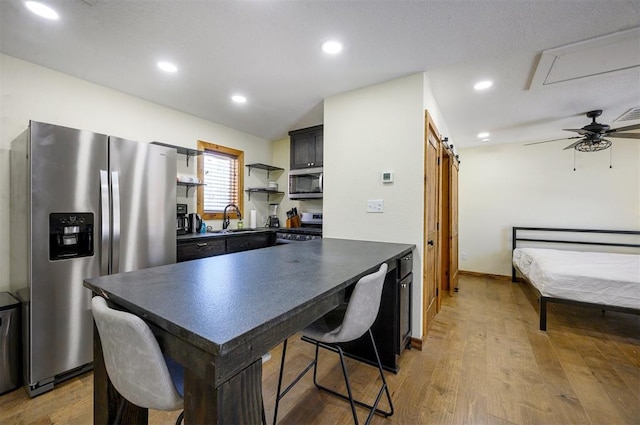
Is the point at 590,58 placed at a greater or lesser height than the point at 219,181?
greater

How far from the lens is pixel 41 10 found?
1.61 metres

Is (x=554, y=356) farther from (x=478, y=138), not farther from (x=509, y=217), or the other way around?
(x=478, y=138)

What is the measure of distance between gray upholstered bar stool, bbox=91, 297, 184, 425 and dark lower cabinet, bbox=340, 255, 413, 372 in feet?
4.98

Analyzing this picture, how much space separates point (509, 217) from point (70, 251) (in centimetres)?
597

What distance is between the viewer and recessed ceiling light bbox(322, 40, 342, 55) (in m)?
1.91

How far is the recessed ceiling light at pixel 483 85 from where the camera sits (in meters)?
2.50

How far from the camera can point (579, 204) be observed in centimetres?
421

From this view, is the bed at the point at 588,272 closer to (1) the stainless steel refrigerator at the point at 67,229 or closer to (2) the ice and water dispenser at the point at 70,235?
(1) the stainless steel refrigerator at the point at 67,229

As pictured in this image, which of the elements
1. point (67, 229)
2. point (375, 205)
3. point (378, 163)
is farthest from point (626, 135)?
point (67, 229)

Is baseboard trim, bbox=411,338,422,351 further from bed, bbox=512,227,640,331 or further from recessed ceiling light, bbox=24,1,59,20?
recessed ceiling light, bbox=24,1,59,20

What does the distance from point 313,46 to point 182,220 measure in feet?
8.17

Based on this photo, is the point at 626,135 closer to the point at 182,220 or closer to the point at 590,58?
the point at 590,58

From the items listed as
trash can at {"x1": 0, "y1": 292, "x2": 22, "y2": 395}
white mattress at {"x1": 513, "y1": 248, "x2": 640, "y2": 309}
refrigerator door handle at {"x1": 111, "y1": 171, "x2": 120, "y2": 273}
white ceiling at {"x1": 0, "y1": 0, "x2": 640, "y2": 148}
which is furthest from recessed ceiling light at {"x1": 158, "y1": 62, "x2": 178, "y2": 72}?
white mattress at {"x1": 513, "y1": 248, "x2": 640, "y2": 309}

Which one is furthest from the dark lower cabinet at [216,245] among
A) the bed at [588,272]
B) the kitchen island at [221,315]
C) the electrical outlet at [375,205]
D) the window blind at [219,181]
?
the bed at [588,272]
